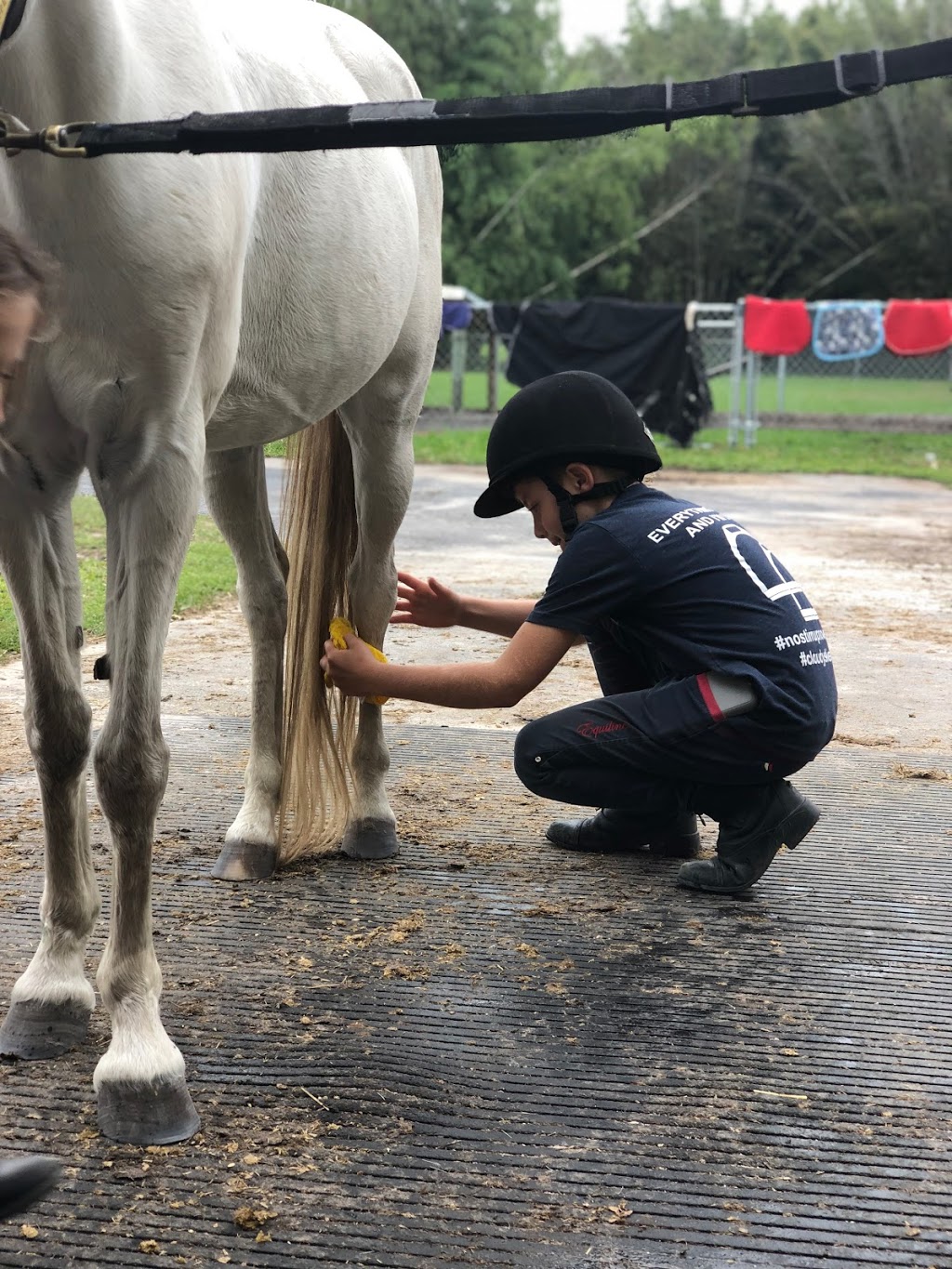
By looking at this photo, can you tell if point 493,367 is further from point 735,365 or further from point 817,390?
point 817,390

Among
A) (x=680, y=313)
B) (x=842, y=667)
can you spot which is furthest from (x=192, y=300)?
(x=680, y=313)

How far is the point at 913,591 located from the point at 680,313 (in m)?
10.3

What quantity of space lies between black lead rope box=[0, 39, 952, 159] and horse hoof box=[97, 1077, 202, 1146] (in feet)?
4.61

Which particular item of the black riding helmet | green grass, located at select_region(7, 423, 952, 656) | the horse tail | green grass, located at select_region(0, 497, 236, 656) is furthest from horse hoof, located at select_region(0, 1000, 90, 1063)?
green grass, located at select_region(7, 423, 952, 656)

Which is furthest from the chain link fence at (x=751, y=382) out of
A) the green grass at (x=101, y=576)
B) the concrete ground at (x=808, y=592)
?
the green grass at (x=101, y=576)

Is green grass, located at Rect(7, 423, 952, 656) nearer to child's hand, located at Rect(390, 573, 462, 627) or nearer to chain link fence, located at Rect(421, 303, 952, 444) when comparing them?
chain link fence, located at Rect(421, 303, 952, 444)

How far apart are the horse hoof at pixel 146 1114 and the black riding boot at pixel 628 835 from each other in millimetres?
1650

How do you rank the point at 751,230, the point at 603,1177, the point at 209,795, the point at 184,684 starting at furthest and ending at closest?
1. the point at 751,230
2. the point at 184,684
3. the point at 209,795
4. the point at 603,1177

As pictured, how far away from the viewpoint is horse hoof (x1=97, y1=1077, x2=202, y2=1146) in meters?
2.18

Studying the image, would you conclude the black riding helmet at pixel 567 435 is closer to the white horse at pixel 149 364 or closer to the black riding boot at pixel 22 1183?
the white horse at pixel 149 364

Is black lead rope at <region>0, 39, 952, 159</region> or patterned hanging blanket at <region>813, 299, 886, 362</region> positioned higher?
black lead rope at <region>0, 39, 952, 159</region>

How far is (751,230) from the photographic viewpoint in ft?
158

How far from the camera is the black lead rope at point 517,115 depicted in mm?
1492

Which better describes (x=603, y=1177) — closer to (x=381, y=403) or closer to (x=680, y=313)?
(x=381, y=403)
